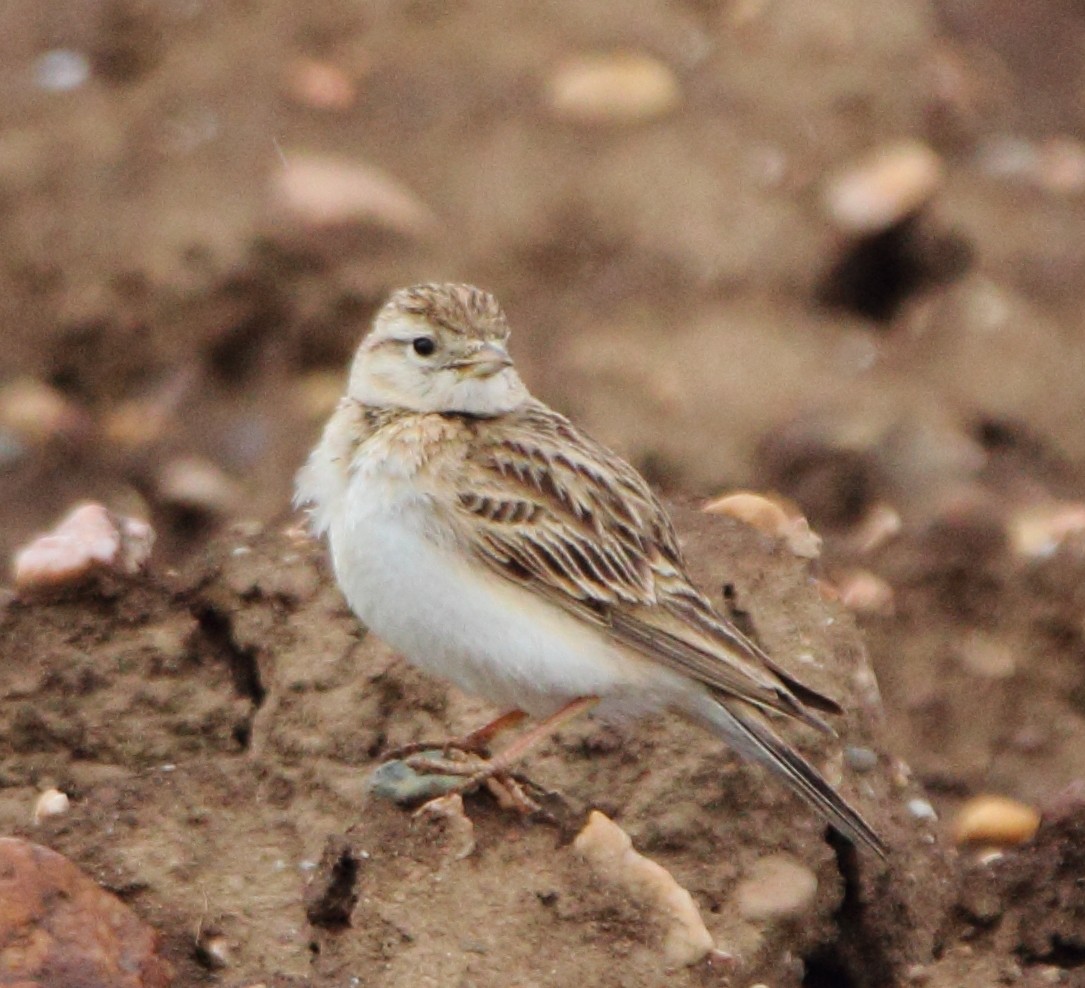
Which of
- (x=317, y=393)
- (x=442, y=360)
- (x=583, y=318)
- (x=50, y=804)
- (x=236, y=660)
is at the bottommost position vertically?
(x=317, y=393)

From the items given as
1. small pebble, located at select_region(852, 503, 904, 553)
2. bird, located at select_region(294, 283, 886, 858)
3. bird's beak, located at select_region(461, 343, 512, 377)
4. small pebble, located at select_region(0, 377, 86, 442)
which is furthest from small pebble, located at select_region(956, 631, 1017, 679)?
small pebble, located at select_region(0, 377, 86, 442)

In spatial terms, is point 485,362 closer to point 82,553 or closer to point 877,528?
point 82,553

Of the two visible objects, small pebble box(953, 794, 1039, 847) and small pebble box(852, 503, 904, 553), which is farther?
small pebble box(852, 503, 904, 553)

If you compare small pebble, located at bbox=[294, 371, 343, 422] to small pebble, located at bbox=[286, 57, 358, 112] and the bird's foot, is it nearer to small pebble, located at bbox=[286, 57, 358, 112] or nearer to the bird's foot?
small pebble, located at bbox=[286, 57, 358, 112]

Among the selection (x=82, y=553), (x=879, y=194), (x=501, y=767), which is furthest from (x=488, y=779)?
(x=879, y=194)

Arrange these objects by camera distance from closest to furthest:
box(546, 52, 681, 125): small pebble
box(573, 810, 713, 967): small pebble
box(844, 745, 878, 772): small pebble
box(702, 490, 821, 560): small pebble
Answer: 1. box(573, 810, 713, 967): small pebble
2. box(844, 745, 878, 772): small pebble
3. box(702, 490, 821, 560): small pebble
4. box(546, 52, 681, 125): small pebble

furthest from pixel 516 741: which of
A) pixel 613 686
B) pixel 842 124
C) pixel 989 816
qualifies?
pixel 842 124
